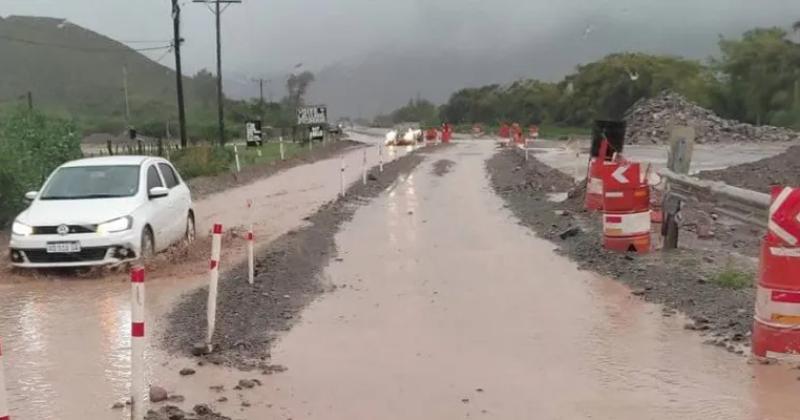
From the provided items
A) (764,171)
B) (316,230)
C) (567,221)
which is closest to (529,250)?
(567,221)

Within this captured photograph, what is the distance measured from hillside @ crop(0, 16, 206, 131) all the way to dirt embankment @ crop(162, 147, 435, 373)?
3190 inches

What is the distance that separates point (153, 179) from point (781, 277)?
885 centimetres

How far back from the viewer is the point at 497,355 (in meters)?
7.59

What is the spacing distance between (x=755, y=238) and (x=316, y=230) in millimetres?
7826

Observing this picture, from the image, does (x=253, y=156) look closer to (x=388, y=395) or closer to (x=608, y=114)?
(x=388, y=395)

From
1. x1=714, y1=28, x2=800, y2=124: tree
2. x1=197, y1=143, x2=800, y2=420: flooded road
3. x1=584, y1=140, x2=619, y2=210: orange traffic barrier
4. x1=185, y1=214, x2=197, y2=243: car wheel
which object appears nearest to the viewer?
x1=197, y1=143, x2=800, y2=420: flooded road

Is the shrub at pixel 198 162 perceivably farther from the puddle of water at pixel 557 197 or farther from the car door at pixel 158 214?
the car door at pixel 158 214

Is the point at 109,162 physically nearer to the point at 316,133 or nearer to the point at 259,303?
the point at 259,303

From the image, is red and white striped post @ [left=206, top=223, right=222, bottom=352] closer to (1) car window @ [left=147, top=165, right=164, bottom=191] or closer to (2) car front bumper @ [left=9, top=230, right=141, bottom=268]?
(2) car front bumper @ [left=9, top=230, right=141, bottom=268]

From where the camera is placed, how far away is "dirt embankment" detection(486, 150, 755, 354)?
8594 millimetres

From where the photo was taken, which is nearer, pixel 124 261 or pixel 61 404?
pixel 61 404

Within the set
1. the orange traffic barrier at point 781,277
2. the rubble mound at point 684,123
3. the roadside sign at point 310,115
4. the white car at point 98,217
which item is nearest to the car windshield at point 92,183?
the white car at point 98,217

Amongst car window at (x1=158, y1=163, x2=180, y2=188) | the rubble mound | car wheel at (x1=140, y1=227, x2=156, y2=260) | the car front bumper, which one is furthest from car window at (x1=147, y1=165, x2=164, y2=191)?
the rubble mound

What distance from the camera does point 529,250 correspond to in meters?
14.0
